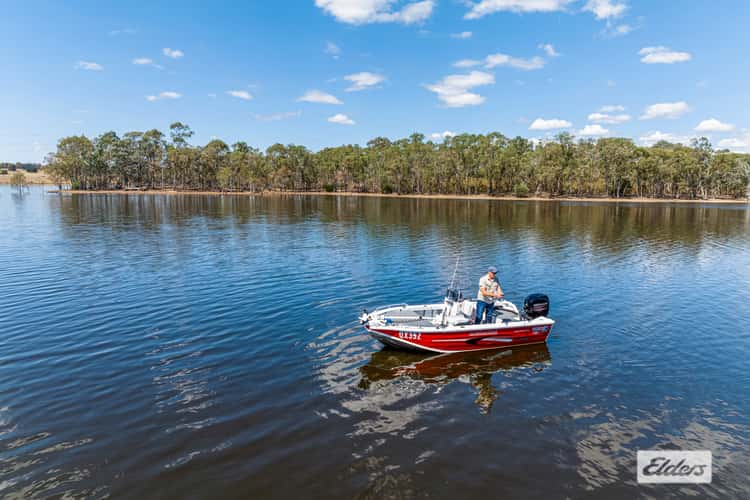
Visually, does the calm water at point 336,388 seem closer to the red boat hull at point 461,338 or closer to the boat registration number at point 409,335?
the red boat hull at point 461,338

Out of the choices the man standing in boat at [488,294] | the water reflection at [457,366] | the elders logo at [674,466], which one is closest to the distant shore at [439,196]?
the man standing in boat at [488,294]

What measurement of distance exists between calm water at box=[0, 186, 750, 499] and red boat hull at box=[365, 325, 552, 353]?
0.50m

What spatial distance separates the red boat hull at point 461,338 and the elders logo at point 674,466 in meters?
6.68

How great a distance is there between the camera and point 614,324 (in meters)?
20.1

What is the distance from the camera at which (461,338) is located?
16312mm

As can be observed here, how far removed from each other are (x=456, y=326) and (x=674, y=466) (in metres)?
7.97

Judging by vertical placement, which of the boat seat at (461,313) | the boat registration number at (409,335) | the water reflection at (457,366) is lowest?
the water reflection at (457,366)

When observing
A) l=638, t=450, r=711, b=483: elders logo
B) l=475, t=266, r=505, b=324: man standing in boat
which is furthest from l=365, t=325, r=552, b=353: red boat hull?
l=638, t=450, r=711, b=483: elders logo

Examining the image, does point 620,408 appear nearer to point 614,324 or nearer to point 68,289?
point 614,324

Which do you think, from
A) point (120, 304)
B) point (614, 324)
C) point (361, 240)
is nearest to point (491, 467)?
point (614, 324)

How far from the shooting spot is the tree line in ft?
466

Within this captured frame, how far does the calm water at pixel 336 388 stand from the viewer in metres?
9.50

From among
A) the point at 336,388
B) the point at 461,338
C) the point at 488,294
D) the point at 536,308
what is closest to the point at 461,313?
the point at 488,294

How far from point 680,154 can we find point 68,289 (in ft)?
583
